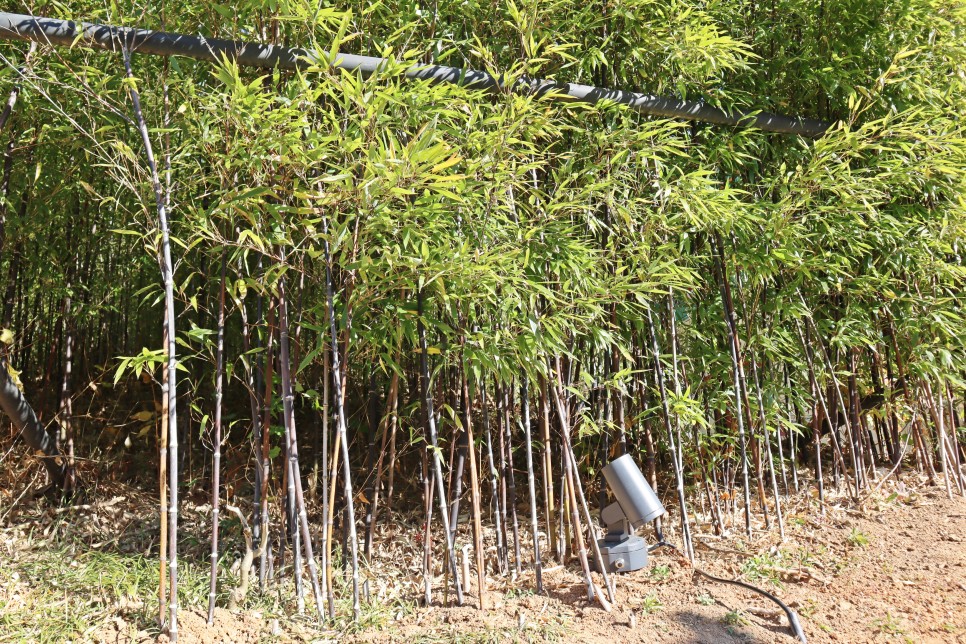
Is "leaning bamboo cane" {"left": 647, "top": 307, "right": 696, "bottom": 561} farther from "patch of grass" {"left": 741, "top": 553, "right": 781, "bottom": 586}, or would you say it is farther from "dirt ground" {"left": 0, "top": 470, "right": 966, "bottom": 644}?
"patch of grass" {"left": 741, "top": 553, "right": 781, "bottom": 586}

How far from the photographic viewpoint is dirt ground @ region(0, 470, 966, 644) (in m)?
2.28

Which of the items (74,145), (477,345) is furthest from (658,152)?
(74,145)

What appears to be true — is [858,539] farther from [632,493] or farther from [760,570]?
[632,493]

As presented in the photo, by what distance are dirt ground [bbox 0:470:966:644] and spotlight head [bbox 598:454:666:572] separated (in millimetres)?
70

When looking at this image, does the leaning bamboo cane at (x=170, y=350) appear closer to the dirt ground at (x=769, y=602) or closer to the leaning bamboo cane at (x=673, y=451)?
the dirt ground at (x=769, y=602)

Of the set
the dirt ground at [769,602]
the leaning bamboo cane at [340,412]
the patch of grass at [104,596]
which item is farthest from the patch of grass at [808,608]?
the leaning bamboo cane at [340,412]

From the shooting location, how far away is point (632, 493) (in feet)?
8.67

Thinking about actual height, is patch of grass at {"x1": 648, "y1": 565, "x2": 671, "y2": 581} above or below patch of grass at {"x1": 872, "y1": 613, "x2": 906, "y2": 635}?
above

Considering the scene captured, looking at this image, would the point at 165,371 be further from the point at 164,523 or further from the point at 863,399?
the point at 863,399

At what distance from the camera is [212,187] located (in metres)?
2.55

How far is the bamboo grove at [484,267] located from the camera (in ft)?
7.37

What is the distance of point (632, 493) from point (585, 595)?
38cm

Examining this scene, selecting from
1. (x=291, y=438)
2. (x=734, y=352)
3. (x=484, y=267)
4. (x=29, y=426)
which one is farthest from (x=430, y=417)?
(x=29, y=426)

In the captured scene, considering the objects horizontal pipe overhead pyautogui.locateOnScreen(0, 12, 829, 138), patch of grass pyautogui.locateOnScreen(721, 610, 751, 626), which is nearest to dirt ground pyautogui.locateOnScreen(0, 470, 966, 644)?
patch of grass pyautogui.locateOnScreen(721, 610, 751, 626)
